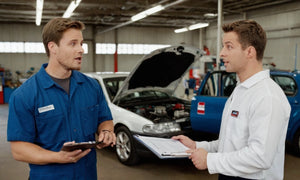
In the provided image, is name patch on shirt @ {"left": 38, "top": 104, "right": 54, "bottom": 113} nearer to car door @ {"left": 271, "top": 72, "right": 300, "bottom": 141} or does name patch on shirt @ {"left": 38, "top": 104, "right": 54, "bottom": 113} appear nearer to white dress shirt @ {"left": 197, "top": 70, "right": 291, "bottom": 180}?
white dress shirt @ {"left": 197, "top": 70, "right": 291, "bottom": 180}

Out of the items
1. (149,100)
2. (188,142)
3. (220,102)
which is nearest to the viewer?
(188,142)

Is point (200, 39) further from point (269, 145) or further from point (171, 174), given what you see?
point (269, 145)

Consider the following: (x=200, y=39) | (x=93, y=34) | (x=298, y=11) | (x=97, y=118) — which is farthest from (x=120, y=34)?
(x=97, y=118)

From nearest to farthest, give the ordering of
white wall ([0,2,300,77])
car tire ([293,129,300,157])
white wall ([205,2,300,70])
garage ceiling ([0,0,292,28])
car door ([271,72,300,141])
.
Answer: car door ([271,72,300,141]) → car tire ([293,129,300,157]) → garage ceiling ([0,0,292,28]) → white wall ([205,2,300,70]) → white wall ([0,2,300,77])

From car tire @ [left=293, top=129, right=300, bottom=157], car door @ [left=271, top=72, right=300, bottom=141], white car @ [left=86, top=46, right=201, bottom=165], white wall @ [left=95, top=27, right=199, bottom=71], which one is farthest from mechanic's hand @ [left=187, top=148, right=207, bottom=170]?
white wall @ [left=95, top=27, right=199, bottom=71]

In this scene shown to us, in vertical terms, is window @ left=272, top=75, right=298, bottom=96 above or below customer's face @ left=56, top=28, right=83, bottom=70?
below

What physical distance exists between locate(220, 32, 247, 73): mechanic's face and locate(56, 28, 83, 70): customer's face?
953 millimetres

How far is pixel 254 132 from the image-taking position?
131cm

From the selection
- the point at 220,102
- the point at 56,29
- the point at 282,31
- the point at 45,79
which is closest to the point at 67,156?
the point at 45,79

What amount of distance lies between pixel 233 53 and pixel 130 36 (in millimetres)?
17647

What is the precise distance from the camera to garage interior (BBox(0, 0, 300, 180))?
4414 millimetres

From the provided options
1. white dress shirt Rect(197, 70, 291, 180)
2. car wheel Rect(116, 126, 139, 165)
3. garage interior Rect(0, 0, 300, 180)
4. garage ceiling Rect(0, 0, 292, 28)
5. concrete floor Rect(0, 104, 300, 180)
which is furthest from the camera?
garage ceiling Rect(0, 0, 292, 28)

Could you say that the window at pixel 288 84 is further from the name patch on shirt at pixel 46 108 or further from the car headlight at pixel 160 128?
the name patch on shirt at pixel 46 108

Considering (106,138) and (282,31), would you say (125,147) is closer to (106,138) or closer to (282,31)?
(106,138)
